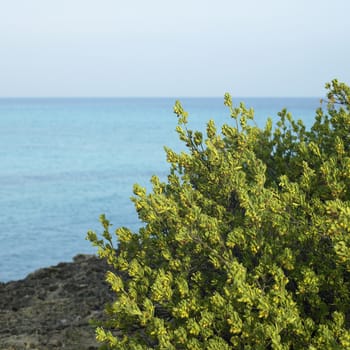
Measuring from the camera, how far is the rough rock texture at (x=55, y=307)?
10.2 meters

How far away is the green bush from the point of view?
558 centimetres

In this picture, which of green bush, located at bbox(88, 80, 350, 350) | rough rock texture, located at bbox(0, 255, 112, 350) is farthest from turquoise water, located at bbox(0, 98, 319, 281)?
green bush, located at bbox(88, 80, 350, 350)

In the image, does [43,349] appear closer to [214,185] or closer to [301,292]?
[214,185]

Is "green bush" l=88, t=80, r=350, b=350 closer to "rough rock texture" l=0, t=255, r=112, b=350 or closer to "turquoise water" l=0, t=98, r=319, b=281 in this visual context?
"rough rock texture" l=0, t=255, r=112, b=350

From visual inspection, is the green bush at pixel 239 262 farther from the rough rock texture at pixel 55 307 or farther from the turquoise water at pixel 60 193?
the turquoise water at pixel 60 193

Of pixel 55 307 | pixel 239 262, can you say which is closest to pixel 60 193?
pixel 55 307

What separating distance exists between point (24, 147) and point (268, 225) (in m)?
65.5

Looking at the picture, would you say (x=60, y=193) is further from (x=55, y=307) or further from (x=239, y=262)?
(x=239, y=262)

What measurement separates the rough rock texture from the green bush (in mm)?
3488

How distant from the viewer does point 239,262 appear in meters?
6.37

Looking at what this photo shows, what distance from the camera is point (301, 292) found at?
5.78 meters

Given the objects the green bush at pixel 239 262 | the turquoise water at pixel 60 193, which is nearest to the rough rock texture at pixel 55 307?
the green bush at pixel 239 262

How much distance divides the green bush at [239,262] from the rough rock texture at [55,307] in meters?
3.49

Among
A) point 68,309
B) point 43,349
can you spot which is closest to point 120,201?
point 68,309
